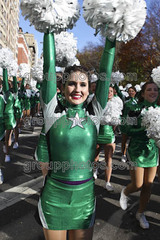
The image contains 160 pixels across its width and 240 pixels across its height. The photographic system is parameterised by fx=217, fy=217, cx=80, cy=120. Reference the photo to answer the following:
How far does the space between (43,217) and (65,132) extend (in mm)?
603

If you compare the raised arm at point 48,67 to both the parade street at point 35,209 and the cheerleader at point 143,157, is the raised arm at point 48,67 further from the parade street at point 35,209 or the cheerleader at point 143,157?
the parade street at point 35,209

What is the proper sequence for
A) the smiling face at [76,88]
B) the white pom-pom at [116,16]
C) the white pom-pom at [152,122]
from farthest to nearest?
the white pom-pom at [152,122] → the smiling face at [76,88] → the white pom-pom at [116,16]

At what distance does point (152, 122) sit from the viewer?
247 cm

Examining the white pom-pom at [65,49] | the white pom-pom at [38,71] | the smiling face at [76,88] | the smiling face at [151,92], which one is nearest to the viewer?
the smiling face at [76,88]

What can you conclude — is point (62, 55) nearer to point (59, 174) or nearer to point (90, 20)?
point (90, 20)

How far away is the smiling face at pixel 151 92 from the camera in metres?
2.73

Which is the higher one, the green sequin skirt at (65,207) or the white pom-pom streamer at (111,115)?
the white pom-pom streamer at (111,115)

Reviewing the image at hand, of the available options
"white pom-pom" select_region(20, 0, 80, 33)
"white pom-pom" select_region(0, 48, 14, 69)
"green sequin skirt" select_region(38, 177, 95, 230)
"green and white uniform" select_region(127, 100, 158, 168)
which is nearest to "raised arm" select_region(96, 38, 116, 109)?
"white pom-pom" select_region(20, 0, 80, 33)

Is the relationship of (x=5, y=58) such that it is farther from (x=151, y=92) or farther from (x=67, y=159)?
(x=67, y=159)

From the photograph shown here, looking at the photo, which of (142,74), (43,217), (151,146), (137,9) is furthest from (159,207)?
(142,74)

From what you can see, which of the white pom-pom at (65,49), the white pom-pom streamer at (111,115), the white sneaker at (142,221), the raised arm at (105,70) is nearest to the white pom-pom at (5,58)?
the white pom-pom at (65,49)

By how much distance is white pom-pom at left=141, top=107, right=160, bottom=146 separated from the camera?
8.00 feet

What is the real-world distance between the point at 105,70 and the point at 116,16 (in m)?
0.35

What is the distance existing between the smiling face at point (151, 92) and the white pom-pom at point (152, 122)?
200 millimetres
